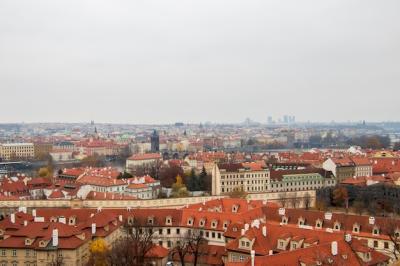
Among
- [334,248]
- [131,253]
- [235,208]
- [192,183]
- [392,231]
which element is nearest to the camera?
[334,248]

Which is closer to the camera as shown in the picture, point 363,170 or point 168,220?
point 168,220

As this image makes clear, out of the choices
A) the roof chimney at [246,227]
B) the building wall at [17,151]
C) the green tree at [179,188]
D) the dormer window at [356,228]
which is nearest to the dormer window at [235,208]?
the roof chimney at [246,227]

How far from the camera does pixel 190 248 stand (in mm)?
35219

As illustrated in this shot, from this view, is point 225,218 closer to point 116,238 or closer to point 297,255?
point 116,238

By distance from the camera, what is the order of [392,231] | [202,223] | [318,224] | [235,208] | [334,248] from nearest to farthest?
[334,248], [392,231], [318,224], [202,223], [235,208]

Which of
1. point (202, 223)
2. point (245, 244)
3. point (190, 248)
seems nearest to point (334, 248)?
point (245, 244)

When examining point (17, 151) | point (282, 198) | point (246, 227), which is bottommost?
point (17, 151)

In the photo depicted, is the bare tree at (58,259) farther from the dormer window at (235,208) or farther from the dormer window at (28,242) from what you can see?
the dormer window at (235,208)

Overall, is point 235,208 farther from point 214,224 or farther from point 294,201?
point 294,201

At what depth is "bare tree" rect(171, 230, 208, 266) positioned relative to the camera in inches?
1276

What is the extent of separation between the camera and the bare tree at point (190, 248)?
32.4 metres

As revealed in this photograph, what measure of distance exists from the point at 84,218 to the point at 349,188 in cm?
3329

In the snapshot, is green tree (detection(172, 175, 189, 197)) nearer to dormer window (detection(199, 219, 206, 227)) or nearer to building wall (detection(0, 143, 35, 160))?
dormer window (detection(199, 219, 206, 227))

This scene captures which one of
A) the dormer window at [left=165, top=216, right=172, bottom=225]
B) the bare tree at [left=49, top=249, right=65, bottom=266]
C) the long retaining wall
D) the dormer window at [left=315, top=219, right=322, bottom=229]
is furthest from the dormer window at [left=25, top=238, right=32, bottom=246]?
the dormer window at [left=315, top=219, right=322, bottom=229]
